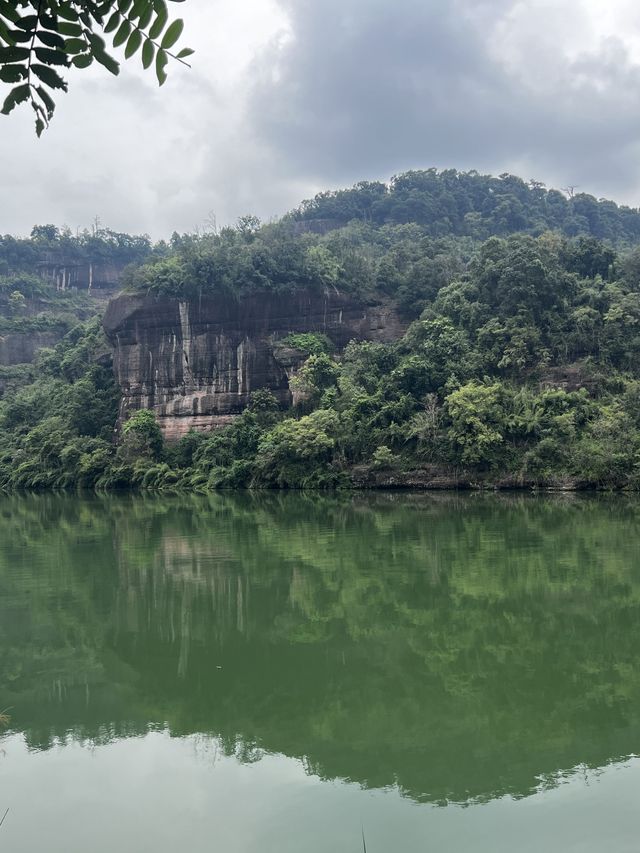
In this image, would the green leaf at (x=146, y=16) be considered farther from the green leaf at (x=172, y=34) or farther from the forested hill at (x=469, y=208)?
the forested hill at (x=469, y=208)

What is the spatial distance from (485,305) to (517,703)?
1308 inches

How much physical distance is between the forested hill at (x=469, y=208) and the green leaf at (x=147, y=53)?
71170 mm

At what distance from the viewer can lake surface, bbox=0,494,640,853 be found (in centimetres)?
442

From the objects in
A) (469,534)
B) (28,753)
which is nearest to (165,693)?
(28,753)

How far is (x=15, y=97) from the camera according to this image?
2.26m

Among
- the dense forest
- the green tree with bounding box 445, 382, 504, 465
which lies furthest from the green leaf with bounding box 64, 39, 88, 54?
the green tree with bounding box 445, 382, 504, 465

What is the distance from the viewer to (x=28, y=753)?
564cm

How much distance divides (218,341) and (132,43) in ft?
147

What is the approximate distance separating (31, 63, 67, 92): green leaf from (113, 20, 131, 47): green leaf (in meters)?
0.22

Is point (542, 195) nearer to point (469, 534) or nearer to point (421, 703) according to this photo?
point (469, 534)

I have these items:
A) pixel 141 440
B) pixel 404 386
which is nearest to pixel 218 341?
pixel 141 440

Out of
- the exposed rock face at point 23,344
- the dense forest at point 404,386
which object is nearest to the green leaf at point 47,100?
the dense forest at point 404,386

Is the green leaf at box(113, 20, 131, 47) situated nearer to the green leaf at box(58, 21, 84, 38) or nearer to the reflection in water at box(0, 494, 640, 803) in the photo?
the green leaf at box(58, 21, 84, 38)

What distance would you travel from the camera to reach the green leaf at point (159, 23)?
2.27m
